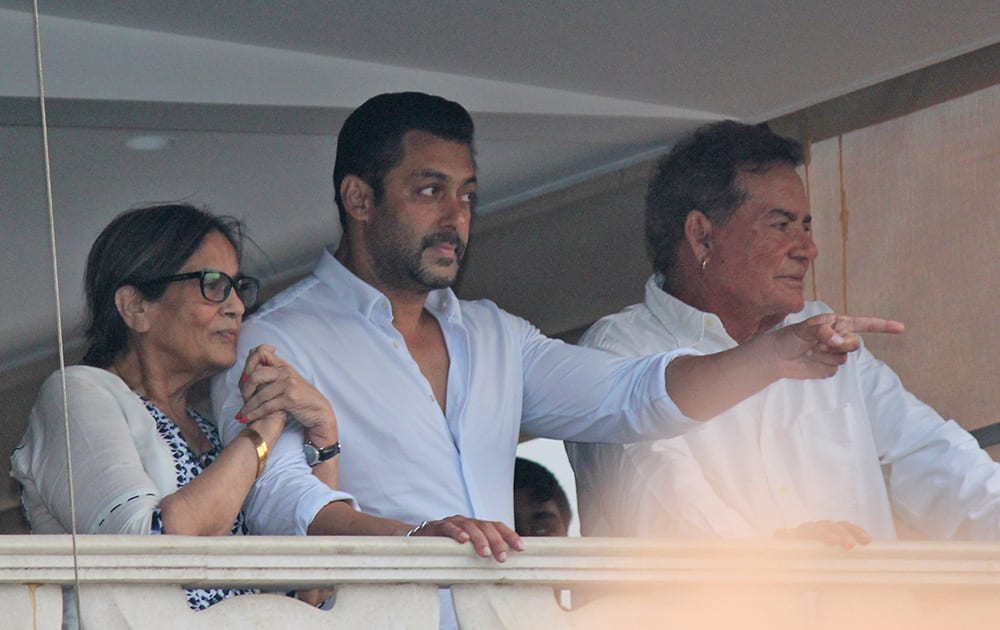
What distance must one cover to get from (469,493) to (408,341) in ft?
1.33

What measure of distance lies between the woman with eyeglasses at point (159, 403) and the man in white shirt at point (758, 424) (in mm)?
787

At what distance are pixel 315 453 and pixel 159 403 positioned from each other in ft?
1.08

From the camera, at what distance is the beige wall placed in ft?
15.3

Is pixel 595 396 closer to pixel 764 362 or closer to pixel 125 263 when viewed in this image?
pixel 764 362

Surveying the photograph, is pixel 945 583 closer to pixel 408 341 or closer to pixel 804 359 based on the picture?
pixel 804 359

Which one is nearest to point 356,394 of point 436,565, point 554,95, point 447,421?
point 447,421

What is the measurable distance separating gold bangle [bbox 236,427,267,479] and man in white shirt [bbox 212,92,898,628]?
10 cm

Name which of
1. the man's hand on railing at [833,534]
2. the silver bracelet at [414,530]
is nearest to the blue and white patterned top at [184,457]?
the silver bracelet at [414,530]

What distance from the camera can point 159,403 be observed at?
3.38 meters

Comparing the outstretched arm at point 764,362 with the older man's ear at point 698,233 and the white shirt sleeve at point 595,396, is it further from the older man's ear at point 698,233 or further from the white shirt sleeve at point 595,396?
the older man's ear at point 698,233

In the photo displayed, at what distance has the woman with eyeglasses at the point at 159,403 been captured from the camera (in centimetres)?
299

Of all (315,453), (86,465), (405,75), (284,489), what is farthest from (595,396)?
(405,75)

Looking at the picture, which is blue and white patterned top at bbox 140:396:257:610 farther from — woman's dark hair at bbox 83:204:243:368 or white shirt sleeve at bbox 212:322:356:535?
woman's dark hair at bbox 83:204:243:368

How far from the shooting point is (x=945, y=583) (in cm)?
324
